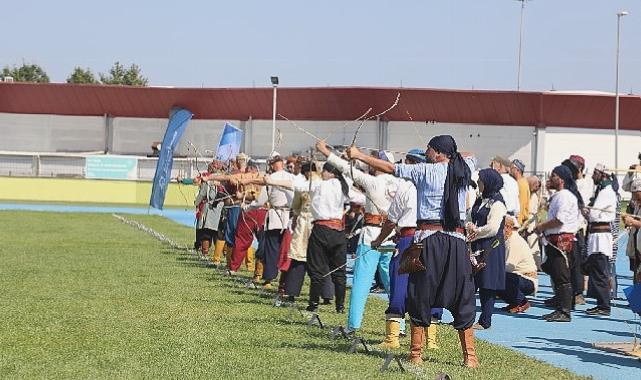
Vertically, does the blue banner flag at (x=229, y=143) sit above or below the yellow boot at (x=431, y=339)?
above

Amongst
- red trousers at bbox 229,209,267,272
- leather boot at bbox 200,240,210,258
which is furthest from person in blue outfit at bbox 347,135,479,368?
leather boot at bbox 200,240,210,258

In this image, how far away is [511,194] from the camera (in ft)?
51.6

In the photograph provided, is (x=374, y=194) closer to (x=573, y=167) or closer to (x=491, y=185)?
(x=491, y=185)

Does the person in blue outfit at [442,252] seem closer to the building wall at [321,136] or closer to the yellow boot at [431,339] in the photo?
the yellow boot at [431,339]

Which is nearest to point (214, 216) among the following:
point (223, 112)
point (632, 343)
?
point (632, 343)

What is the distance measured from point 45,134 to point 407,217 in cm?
5321

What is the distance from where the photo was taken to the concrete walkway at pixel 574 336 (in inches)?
427

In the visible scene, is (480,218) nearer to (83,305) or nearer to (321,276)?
(321,276)

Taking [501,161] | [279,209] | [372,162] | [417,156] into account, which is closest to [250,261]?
[279,209]

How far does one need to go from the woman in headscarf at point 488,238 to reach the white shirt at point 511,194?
5.98 ft

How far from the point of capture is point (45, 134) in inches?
2458

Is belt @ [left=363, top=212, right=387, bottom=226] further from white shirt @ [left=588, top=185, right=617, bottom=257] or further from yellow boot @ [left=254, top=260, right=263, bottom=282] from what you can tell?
yellow boot @ [left=254, top=260, right=263, bottom=282]

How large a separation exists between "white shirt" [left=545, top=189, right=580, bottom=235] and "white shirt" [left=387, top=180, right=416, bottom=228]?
4.04 m

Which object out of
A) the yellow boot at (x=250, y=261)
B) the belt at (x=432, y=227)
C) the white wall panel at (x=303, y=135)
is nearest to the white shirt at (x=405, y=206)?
the belt at (x=432, y=227)
